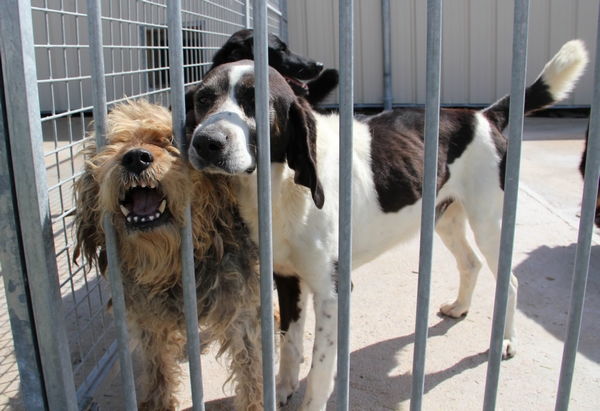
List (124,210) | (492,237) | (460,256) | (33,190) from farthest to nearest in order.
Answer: (460,256) < (492,237) < (124,210) < (33,190)

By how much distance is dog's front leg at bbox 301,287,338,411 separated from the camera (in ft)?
7.46

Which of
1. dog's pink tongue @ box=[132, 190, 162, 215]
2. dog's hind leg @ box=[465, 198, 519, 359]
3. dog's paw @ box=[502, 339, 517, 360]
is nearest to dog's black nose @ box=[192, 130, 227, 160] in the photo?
dog's pink tongue @ box=[132, 190, 162, 215]

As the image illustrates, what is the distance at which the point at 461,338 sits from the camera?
10.3ft

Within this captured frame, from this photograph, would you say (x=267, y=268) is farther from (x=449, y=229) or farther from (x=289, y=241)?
(x=449, y=229)

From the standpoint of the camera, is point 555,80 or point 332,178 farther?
point 555,80

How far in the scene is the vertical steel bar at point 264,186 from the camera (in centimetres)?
136

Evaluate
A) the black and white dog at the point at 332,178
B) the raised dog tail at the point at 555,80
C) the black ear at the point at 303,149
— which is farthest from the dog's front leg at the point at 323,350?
the raised dog tail at the point at 555,80

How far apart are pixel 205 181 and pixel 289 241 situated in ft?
1.68

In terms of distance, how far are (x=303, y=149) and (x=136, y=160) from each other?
26.5 inches

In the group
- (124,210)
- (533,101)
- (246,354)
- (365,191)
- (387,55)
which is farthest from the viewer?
(387,55)

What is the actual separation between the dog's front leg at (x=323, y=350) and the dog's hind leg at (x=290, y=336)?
0.89 feet

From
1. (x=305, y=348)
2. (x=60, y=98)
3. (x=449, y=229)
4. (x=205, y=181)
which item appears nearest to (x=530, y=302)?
(x=449, y=229)

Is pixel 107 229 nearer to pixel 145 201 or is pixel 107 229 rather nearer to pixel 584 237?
pixel 145 201

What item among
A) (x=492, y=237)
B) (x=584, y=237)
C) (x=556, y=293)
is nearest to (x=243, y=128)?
(x=584, y=237)
